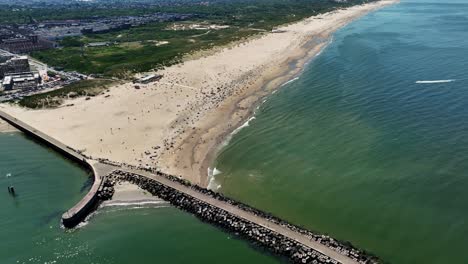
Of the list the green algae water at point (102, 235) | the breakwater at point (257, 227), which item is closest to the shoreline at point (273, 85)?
the breakwater at point (257, 227)

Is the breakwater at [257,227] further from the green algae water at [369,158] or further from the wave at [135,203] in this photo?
the green algae water at [369,158]

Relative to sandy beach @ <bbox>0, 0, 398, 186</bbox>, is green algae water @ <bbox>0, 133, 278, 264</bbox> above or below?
below

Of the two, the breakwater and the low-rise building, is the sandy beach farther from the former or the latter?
the low-rise building

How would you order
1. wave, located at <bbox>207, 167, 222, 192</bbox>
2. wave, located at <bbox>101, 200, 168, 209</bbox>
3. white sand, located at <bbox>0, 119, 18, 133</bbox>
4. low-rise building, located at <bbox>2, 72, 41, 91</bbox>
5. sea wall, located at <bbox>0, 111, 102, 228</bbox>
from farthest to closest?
1. low-rise building, located at <bbox>2, 72, 41, 91</bbox>
2. white sand, located at <bbox>0, 119, 18, 133</bbox>
3. wave, located at <bbox>207, 167, 222, 192</bbox>
4. wave, located at <bbox>101, 200, 168, 209</bbox>
5. sea wall, located at <bbox>0, 111, 102, 228</bbox>

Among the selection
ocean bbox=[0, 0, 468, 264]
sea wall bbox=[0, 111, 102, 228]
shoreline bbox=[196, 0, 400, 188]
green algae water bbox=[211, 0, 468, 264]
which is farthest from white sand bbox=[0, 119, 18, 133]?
green algae water bbox=[211, 0, 468, 264]

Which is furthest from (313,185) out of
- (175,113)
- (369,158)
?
(175,113)

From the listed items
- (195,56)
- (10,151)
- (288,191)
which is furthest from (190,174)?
(195,56)

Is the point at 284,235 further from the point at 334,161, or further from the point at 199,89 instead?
the point at 199,89
